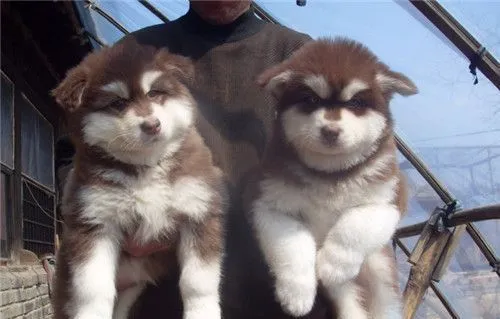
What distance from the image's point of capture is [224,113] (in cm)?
314

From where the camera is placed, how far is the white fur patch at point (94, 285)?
2578 mm

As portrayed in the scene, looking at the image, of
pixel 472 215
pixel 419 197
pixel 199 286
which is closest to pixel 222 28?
pixel 199 286

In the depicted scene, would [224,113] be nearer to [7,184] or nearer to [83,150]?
[83,150]

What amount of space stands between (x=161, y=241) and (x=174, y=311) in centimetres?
→ 33

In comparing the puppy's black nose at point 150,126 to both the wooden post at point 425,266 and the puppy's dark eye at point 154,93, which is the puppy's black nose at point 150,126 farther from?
the wooden post at point 425,266

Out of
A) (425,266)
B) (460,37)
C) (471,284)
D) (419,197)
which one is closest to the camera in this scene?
(460,37)

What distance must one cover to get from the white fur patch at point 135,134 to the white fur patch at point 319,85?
0.49 meters

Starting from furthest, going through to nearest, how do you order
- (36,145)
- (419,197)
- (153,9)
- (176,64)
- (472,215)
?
1. (36,145)
2. (153,9)
3. (419,197)
4. (472,215)
5. (176,64)

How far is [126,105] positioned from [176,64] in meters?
0.30

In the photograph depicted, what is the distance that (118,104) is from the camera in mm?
2725

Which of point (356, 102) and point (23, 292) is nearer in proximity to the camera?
point (356, 102)

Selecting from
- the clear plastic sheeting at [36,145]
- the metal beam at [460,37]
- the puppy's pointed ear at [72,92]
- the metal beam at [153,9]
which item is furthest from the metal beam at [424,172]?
the clear plastic sheeting at [36,145]

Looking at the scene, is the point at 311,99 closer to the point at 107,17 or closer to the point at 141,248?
the point at 141,248

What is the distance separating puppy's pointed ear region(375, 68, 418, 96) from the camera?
2.84m
